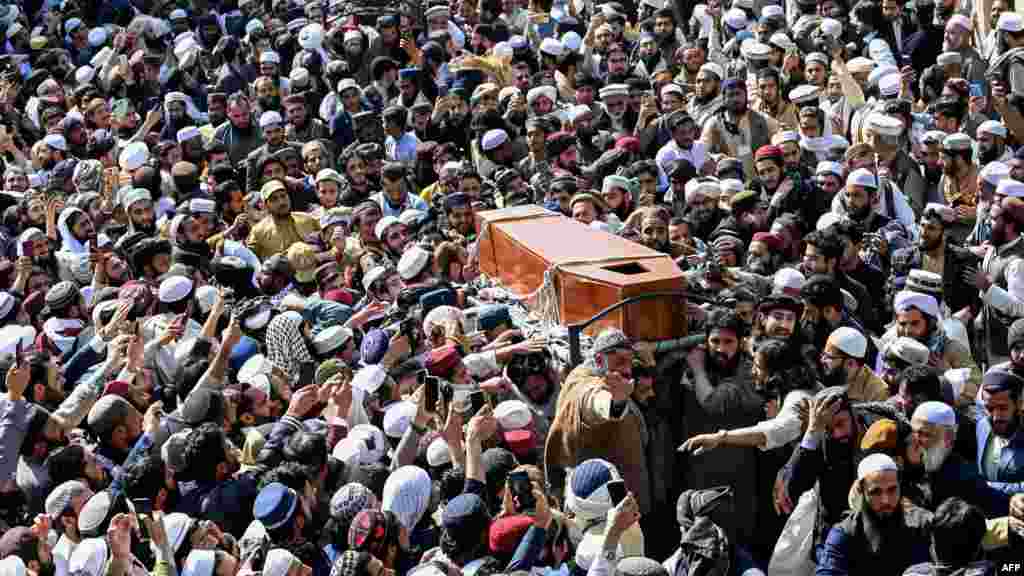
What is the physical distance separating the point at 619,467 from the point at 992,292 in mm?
3005

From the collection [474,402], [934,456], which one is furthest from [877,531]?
[474,402]

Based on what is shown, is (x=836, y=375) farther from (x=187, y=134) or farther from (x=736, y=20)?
(x=187, y=134)

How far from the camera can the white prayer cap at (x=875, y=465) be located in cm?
770

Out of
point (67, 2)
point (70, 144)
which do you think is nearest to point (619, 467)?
point (70, 144)

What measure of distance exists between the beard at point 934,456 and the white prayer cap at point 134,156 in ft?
28.5

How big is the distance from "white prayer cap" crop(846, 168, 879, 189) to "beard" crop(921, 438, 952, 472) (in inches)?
146

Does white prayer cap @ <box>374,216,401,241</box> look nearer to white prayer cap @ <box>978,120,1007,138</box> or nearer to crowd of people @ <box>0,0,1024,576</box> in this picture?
crowd of people @ <box>0,0,1024,576</box>

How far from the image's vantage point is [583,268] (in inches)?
372

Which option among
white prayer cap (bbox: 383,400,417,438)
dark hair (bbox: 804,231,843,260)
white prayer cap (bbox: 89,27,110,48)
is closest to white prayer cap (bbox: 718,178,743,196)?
dark hair (bbox: 804,231,843,260)

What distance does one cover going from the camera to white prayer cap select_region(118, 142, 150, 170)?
15.2 meters

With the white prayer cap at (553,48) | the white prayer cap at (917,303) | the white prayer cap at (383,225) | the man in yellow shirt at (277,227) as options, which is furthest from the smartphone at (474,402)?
the white prayer cap at (553,48)

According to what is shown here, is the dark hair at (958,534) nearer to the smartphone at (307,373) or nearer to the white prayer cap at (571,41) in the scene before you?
the smartphone at (307,373)

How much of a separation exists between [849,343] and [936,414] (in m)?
0.94

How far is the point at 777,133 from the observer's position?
1298 centimetres
